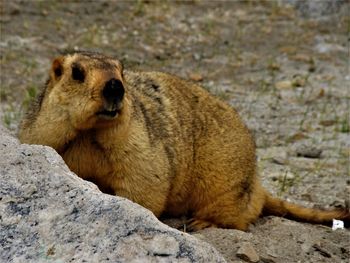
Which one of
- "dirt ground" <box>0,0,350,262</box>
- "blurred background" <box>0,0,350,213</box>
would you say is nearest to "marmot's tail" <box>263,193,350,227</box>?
"dirt ground" <box>0,0,350,262</box>

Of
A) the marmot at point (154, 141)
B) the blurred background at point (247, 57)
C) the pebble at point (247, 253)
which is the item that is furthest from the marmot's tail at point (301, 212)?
the pebble at point (247, 253)

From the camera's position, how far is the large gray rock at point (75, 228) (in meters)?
3.45

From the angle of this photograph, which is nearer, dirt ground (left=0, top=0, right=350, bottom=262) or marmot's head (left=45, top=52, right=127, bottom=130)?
marmot's head (left=45, top=52, right=127, bottom=130)

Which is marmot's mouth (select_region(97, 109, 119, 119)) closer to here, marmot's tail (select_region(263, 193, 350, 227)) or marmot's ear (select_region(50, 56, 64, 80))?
marmot's ear (select_region(50, 56, 64, 80))

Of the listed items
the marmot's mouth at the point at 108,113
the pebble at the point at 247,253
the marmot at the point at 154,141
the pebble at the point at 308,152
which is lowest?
the pebble at the point at 308,152

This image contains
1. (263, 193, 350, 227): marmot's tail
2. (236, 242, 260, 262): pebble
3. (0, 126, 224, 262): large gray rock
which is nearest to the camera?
(0, 126, 224, 262): large gray rock

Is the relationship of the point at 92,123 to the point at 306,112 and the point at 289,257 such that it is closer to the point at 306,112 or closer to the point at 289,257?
the point at 289,257

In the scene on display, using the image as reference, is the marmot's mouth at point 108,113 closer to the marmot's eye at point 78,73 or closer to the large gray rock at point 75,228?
the marmot's eye at point 78,73

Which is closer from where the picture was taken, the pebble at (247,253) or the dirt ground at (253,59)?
the pebble at (247,253)

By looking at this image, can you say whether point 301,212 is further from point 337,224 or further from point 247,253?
point 247,253

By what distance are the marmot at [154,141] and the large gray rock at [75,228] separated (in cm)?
85

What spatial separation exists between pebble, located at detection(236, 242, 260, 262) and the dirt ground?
32.8 inches

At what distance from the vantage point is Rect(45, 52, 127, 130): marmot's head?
4523 mm

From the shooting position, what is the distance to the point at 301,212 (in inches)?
243
